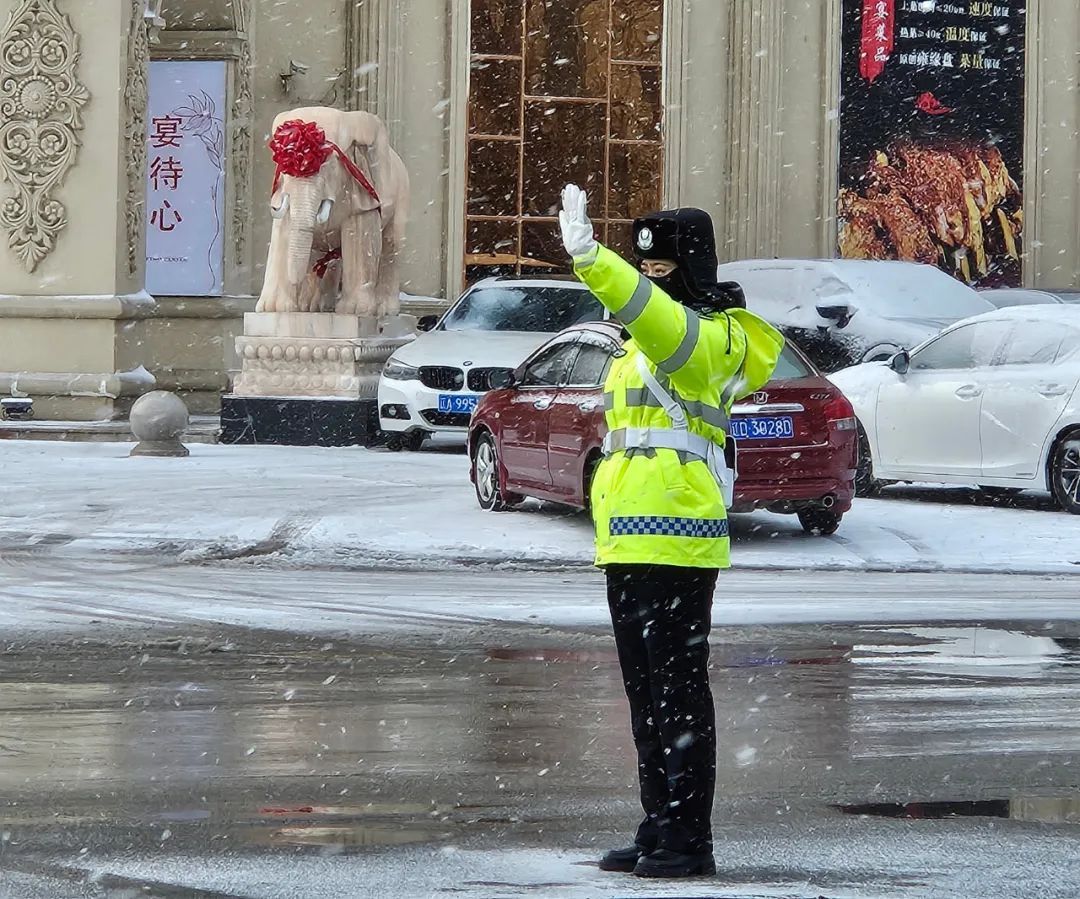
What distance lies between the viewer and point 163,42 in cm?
2662

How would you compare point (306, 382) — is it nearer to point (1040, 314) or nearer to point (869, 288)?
point (869, 288)

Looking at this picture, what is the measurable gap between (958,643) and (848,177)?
22.0 metres

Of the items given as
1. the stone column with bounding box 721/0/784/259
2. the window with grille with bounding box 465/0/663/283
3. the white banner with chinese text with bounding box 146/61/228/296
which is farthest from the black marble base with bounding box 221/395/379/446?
the stone column with bounding box 721/0/784/259

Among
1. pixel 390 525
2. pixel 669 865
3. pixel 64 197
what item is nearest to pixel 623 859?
pixel 669 865

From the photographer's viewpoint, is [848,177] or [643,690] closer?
[643,690]

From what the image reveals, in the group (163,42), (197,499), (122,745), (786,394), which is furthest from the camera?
(163,42)

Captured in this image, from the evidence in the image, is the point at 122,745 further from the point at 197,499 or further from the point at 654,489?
the point at 197,499

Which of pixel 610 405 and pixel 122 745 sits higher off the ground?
pixel 610 405

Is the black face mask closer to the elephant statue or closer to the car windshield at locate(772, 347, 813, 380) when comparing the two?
the car windshield at locate(772, 347, 813, 380)

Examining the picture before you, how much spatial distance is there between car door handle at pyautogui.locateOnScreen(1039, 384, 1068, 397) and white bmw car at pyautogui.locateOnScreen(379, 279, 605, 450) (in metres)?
5.16

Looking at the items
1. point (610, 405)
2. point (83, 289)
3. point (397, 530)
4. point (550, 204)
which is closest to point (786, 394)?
point (397, 530)

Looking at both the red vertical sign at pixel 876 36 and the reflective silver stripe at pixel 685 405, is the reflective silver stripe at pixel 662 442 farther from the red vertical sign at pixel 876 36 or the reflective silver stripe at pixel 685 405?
the red vertical sign at pixel 876 36

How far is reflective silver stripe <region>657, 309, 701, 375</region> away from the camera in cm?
523

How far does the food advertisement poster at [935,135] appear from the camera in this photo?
30750 millimetres
